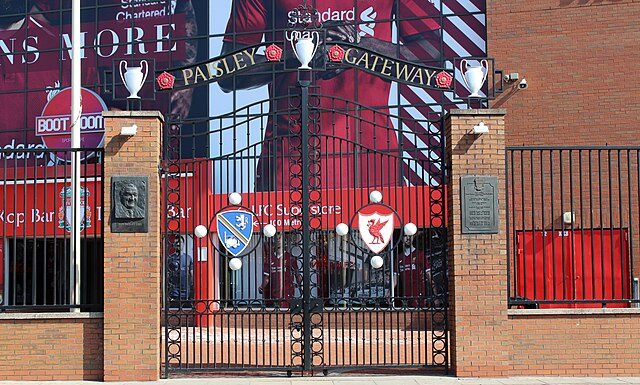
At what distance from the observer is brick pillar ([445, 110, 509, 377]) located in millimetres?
11977

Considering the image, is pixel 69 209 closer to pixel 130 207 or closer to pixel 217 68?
pixel 130 207

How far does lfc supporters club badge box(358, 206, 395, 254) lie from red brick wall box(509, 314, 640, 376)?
2.31 meters

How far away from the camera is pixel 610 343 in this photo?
39.7 ft

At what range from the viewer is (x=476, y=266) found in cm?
1210

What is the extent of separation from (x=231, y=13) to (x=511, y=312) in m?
14.2

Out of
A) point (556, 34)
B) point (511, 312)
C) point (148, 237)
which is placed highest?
point (556, 34)

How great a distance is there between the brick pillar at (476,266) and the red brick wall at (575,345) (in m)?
0.30

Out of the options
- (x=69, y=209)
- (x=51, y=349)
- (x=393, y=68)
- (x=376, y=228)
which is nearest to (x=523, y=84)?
(x=393, y=68)

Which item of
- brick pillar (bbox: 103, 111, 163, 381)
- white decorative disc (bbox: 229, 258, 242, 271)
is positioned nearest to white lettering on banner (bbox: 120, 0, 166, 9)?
brick pillar (bbox: 103, 111, 163, 381)

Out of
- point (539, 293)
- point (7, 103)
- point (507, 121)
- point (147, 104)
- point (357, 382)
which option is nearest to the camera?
point (357, 382)

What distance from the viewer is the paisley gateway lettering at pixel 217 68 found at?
41.4ft

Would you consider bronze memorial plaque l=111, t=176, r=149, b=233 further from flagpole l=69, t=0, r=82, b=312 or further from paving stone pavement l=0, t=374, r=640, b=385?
paving stone pavement l=0, t=374, r=640, b=385

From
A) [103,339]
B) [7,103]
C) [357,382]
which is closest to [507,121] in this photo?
[357,382]

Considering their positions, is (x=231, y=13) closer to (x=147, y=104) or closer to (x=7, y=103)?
(x=147, y=104)
